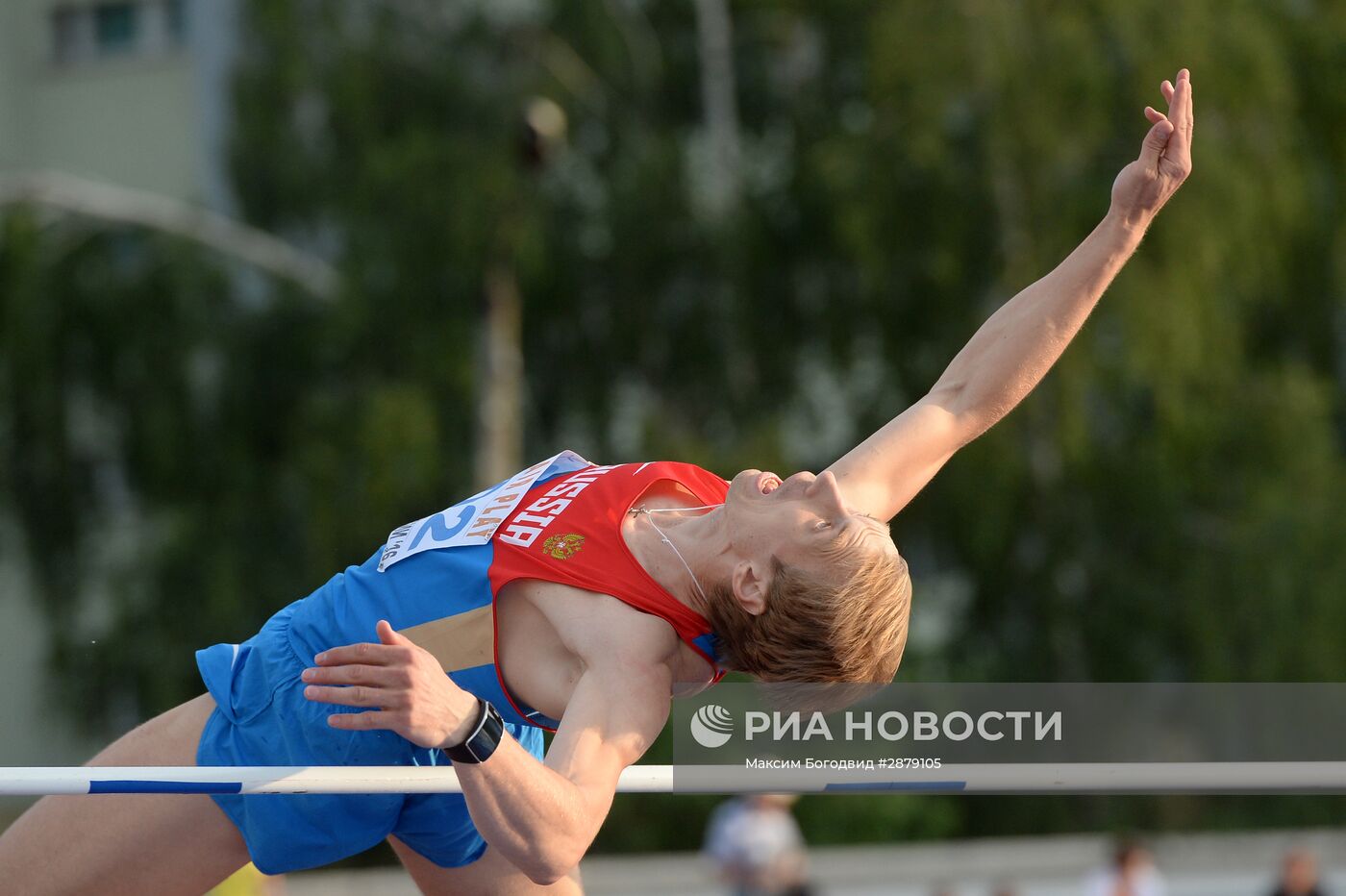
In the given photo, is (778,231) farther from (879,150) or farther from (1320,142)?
(1320,142)

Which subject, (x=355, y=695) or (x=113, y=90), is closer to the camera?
(x=355, y=695)

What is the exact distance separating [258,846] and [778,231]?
1137 cm

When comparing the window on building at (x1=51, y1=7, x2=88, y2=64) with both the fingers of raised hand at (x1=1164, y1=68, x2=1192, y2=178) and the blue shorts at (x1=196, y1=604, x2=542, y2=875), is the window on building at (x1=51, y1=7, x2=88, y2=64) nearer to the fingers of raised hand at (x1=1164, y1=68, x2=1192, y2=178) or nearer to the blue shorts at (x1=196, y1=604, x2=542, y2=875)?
the blue shorts at (x1=196, y1=604, x2=542, y2=875)

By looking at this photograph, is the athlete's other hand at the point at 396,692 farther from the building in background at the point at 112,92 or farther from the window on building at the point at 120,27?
the window on building at the point at 120,27

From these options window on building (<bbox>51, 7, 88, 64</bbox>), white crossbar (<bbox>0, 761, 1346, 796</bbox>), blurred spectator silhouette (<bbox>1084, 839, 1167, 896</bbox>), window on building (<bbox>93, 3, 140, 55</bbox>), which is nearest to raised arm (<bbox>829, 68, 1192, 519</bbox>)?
white crossbar (<bbox>0, 761, 1346, 796</bbox>)

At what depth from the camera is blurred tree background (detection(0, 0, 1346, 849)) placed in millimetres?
12852

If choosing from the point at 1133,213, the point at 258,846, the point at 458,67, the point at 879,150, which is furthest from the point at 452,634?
the point at 458,67

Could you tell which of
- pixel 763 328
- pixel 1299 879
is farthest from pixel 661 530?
pixel 763 328

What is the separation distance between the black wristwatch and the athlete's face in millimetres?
614

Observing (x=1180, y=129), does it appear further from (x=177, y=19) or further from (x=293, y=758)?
(x=177, y=19)

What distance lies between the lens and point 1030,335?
3340mm

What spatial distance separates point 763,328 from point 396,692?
11870mm

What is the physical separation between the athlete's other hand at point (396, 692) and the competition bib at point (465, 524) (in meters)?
0.63

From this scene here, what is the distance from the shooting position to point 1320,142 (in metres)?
14.0
